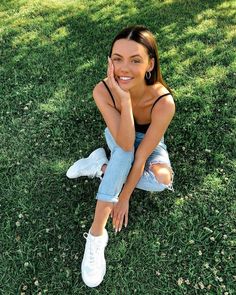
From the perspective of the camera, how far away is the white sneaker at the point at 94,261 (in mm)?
4348

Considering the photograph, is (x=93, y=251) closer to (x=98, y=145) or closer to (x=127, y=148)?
(x=127, y=148)

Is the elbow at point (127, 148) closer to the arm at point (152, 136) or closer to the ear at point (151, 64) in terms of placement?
the arm at point (152, 136)

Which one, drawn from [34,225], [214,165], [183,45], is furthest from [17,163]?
[183,45]

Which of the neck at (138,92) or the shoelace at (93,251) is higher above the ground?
the neck at (138,92)

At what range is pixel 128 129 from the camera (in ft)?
14.1

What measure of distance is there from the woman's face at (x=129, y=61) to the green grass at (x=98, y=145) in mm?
1574

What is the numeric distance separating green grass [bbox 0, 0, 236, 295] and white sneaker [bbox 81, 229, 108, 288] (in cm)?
11

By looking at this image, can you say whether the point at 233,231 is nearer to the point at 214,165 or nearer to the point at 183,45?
the point at 214,165

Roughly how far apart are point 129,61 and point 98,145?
1.85 m

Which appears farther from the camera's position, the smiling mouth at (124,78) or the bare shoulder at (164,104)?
the bare shoulder at (164,104)

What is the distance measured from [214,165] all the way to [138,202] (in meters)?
1.14

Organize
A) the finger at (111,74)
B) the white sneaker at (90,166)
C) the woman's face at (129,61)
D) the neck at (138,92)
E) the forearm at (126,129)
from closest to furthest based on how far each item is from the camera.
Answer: the woman's face at (129,61) → the finger at (111,74) → the forearm at (126,129) → the neck at (138,92) → the white sneaker at (90,166)

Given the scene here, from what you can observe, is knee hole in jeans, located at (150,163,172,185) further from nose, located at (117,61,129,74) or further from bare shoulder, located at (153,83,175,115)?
nose, located at (117,61,129,74)

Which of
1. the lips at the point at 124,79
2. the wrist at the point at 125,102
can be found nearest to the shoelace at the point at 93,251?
the wrist at the point at 125,102
